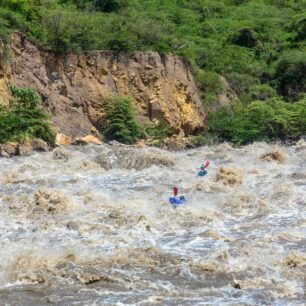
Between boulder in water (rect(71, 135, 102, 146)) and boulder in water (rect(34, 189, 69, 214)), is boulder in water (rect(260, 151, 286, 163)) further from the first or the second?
boulder in water (rect(34, 189, 69, 214))

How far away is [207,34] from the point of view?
51.2 meters

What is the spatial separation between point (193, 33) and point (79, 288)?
148 feet

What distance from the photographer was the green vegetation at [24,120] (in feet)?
81.8

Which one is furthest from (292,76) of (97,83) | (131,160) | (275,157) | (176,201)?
(176,201)

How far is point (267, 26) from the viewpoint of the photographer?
51.7 m

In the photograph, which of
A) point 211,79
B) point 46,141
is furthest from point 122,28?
point 46,141

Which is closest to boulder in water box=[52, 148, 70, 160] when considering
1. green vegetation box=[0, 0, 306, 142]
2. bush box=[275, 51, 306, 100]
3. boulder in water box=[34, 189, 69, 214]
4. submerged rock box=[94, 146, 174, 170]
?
submerged rock box=[94, 146, 174, 170]

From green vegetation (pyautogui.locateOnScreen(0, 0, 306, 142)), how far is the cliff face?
2.90 feet

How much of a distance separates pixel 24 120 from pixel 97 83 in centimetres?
820

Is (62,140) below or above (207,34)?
below

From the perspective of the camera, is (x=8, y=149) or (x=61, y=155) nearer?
(x=61, y=155)

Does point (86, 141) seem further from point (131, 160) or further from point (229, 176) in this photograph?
point (229, 176)

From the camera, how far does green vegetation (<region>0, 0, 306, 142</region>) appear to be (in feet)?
107

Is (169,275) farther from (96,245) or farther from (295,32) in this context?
(295,32)
